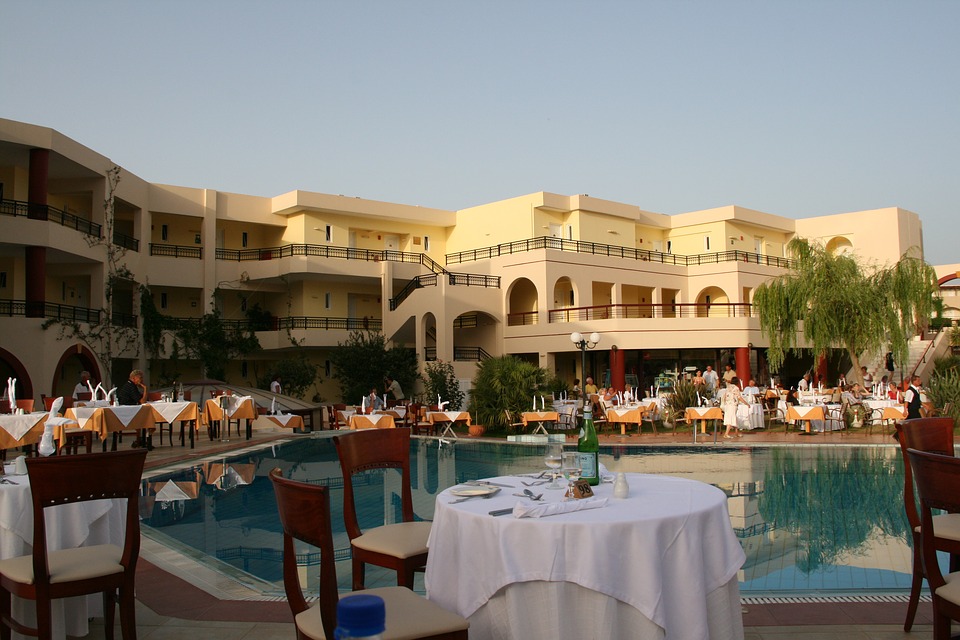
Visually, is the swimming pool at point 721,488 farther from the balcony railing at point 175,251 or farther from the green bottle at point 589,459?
the balcony railing at point 175,251

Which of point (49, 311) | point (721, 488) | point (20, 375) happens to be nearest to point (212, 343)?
point (49, 311)

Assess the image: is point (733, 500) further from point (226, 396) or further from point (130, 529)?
point (226, 396)

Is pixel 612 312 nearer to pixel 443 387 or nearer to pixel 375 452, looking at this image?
pixel 443 387

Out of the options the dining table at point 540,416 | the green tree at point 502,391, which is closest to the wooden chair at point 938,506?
the dining table at point 540,416

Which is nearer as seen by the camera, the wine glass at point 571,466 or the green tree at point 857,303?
the wine glass at point 571,466

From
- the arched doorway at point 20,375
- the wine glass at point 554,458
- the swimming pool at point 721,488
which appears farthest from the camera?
the arched doorway at point 20,375

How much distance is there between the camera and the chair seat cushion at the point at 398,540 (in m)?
4.05

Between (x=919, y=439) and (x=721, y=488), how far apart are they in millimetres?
5407

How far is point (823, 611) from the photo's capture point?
4402mm

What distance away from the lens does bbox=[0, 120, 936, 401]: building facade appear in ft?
75.6

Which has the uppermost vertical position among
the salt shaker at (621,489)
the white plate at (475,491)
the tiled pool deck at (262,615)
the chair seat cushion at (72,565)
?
the salt shaker at (621,489)

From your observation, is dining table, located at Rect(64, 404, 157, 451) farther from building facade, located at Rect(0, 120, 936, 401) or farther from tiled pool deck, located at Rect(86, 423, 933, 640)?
building facade, located at Rect(0, 120, 936, 401)

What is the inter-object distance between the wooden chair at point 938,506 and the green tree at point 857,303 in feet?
60.0

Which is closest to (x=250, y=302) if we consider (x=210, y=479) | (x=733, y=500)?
(x=210, y=479)
